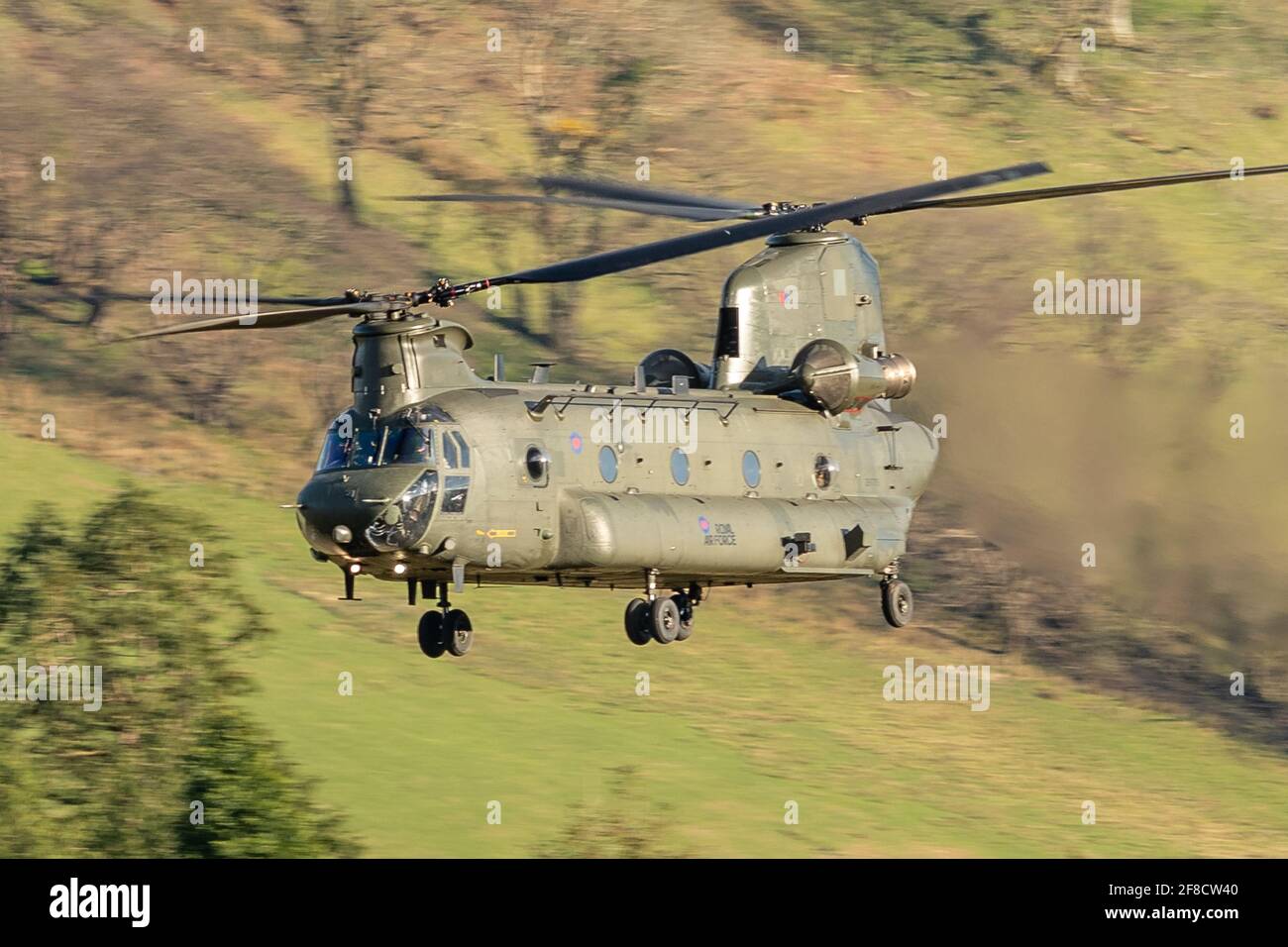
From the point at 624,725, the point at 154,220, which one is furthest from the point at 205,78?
the point at 624,725

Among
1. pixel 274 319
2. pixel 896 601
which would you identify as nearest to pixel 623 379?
pixel 896 601

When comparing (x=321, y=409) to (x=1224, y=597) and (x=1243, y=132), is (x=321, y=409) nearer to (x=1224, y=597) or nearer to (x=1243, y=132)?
(x=1224, y=597)

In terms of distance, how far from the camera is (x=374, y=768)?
56031mm

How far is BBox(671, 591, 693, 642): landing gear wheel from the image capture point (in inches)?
1222

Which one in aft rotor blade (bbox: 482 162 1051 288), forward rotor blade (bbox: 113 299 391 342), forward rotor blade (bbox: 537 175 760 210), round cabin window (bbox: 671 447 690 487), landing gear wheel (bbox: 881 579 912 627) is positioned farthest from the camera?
landing gear wheel (bbox: 881 579 912 627)

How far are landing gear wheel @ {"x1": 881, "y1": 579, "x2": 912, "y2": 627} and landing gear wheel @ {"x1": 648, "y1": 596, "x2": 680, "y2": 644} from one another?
5059mm

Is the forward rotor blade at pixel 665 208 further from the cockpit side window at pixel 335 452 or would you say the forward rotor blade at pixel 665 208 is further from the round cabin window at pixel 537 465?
the cockpit side window at pixel 335 452

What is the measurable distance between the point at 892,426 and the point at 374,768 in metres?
25.0

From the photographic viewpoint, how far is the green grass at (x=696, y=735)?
183 ft

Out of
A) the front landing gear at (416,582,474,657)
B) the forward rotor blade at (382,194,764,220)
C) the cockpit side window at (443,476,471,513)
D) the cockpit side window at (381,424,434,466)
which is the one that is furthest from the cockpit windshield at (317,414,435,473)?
the forward rotor blade at (382,194,764,220)
